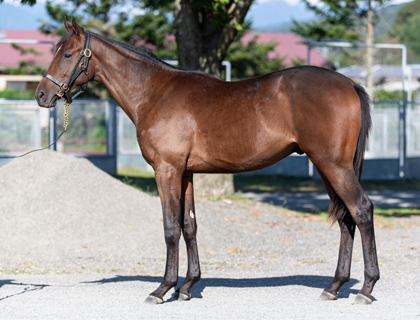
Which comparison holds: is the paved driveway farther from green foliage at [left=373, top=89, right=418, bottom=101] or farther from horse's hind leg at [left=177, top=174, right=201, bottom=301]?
green foliage at [left=373, top=89, right=418, bottom=101]

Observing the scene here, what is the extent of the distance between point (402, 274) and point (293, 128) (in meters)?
2.56

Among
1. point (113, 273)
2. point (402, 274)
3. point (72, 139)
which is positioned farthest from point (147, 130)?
point (72, 139)

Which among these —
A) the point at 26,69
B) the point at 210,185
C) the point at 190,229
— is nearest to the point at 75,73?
the point at 190,229

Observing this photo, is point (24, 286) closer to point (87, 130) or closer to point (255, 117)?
point (255, 117)

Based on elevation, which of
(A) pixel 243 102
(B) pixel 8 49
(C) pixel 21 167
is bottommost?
(C) pixel 21 167

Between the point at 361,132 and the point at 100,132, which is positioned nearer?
the point at 361,132

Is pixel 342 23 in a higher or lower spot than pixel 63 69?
higher

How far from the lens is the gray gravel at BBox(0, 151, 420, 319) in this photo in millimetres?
4719

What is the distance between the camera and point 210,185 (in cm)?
1130

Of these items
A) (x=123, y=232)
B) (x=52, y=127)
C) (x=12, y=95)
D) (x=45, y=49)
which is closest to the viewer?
(x=123, y=232)

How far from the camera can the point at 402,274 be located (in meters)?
6.11

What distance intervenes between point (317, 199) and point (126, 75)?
29.9 ft

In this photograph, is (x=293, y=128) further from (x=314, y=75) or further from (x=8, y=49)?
(x=8, y=49)

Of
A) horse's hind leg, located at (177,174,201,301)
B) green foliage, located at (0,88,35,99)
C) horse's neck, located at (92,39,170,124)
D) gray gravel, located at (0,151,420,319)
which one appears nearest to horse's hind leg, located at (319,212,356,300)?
gray gravel, located at (0,151,420,319)
